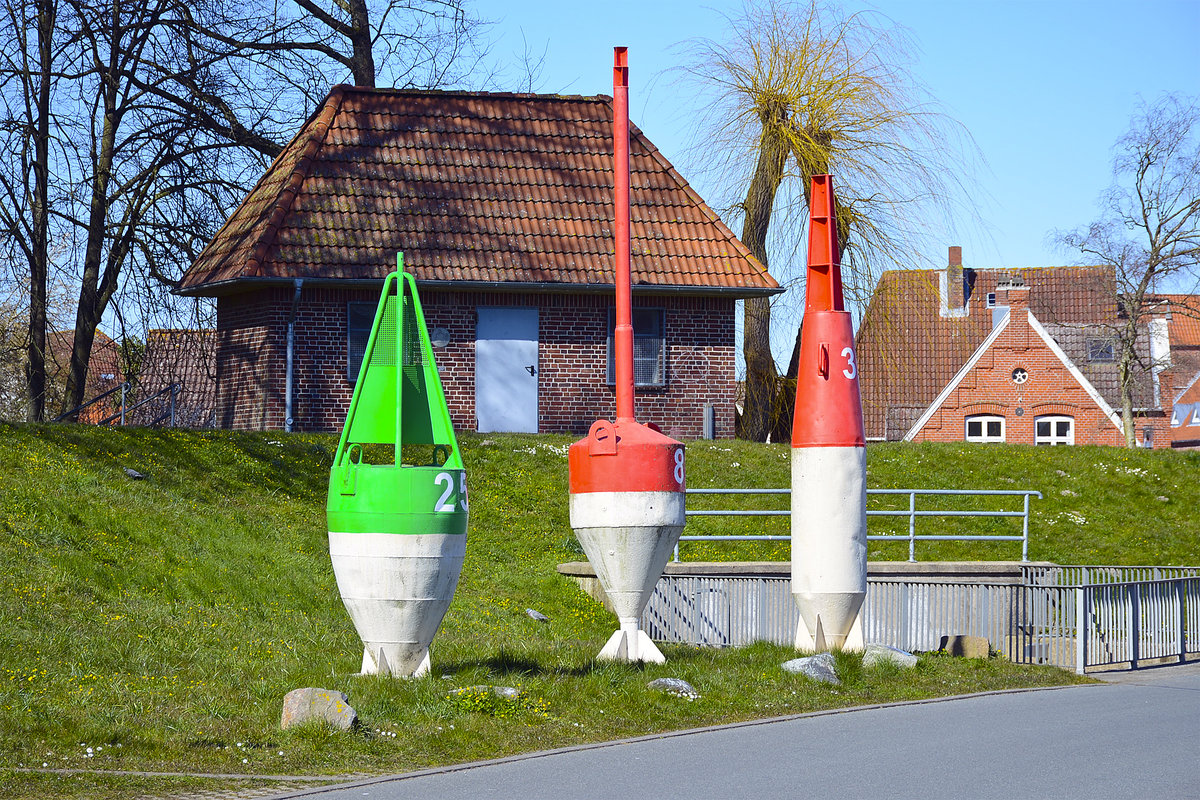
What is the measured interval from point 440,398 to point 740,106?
2125cm

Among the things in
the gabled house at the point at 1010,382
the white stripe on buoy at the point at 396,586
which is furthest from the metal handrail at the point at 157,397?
the gabled house at the point at 1010,382

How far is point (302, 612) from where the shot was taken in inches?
684

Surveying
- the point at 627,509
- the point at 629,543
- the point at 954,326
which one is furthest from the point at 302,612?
the point at 954,326

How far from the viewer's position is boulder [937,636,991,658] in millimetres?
16500

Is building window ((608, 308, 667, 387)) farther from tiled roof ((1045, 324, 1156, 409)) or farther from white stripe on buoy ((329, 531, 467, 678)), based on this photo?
tiled roof ((1045, 324, 1156, 409))

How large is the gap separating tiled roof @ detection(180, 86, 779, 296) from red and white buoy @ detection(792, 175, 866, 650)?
13380 millimetres

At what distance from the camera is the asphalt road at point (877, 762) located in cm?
893

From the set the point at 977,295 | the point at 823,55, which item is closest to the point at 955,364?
the point at 977,295

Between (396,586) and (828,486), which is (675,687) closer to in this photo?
(396,586)

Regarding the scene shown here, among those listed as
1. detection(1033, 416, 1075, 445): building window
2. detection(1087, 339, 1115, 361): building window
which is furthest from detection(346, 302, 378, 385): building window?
detection(1087, 339, 1115, 361): building window

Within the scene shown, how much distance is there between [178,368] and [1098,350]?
37398mm

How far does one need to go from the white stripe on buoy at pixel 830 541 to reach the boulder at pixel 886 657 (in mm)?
141

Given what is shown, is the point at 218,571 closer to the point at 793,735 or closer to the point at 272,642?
the point at 272,642

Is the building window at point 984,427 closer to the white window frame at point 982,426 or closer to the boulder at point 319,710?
the white window frame at point 982,426
